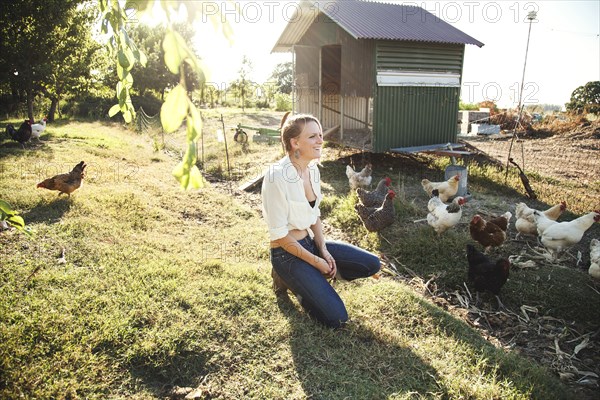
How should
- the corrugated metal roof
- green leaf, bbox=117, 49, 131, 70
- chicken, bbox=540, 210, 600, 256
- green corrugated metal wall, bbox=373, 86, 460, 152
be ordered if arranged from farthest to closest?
green corrugated metal wall, bbox=373, 86, 460, 152 < the corrugated metal roof < chicken, bbox=540, 210, 600, 256 < green leaf, bbox=117, 49, 131, 70

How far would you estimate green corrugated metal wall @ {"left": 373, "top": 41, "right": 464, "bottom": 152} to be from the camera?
29.1ft

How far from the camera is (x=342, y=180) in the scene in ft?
29.8

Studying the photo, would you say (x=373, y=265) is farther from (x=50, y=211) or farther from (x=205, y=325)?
(x=50, y=211)

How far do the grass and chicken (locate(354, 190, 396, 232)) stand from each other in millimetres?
264

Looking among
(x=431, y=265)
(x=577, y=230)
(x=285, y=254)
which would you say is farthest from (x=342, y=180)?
(x=285, y=254)

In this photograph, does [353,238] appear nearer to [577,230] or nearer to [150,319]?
[577,230]

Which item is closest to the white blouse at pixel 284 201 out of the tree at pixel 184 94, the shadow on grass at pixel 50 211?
the tree at pixel 184 94

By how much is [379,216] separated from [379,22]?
232 inches

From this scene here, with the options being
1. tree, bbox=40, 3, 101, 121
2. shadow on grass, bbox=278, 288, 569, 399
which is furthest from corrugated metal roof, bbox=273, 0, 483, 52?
tree, bbox=40, 3, 101, 121

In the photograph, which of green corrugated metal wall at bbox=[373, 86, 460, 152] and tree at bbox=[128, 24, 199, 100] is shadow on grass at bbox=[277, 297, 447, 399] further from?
tree at bbox=[128, 24, 199, 100]

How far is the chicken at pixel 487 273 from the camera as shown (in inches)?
167

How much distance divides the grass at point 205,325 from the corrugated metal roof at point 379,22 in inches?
199

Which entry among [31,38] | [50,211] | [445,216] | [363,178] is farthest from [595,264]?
[31,38]

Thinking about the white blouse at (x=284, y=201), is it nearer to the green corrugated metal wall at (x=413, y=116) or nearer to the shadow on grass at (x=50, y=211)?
the shadow on grass at (x=50, y=211)
